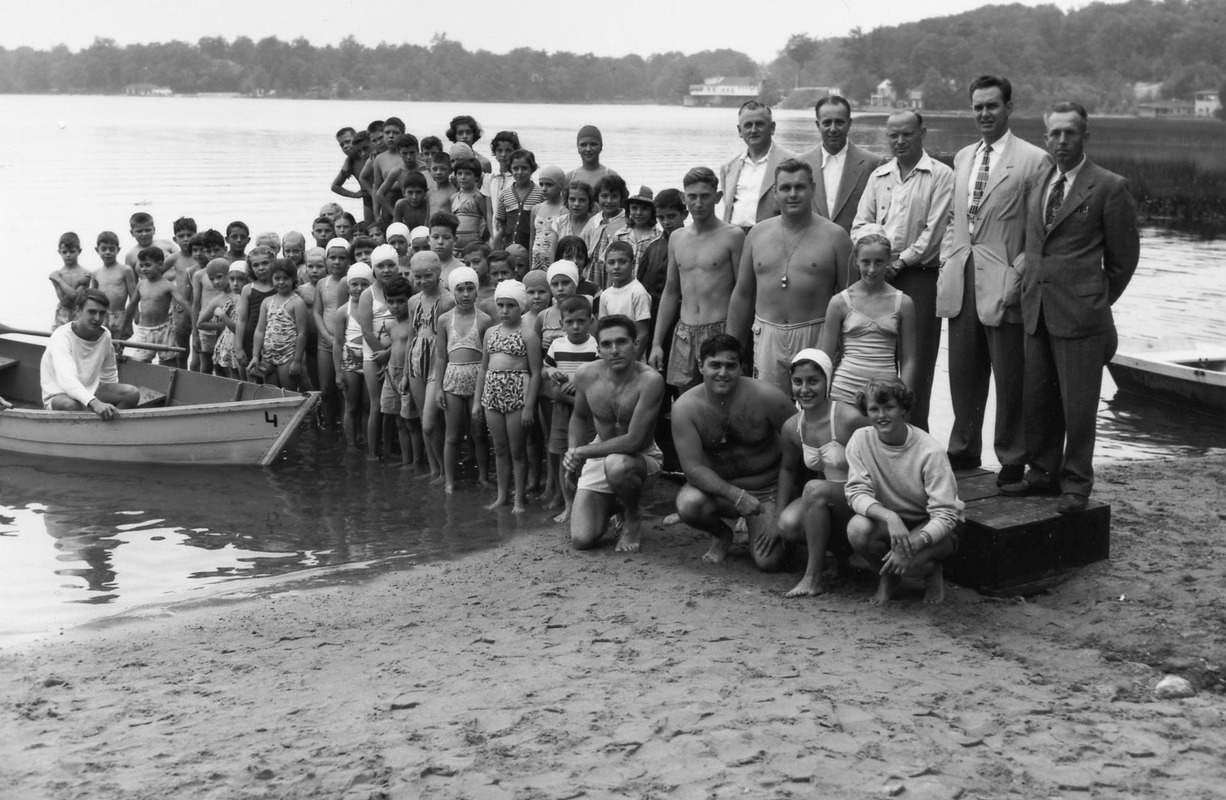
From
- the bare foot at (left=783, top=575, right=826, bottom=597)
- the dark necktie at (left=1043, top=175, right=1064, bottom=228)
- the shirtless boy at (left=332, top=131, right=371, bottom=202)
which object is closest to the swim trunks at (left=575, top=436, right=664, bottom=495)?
the bare foot at (left=783, top=575, right=826, bottom=597)

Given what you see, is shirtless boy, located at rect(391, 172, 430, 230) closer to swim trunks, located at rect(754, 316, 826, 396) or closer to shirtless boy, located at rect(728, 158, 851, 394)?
shirtless boy, located at rect(728, 158, 851, 394)

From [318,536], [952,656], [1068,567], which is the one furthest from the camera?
[318,536]

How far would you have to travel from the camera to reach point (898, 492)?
6.57 meters

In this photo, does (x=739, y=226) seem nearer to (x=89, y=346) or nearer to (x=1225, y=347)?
(x=89, y=346)

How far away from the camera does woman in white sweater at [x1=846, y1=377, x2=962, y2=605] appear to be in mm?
6426

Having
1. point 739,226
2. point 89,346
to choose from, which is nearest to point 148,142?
point 89,346

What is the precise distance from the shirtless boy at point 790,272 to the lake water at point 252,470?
2547 millimetres

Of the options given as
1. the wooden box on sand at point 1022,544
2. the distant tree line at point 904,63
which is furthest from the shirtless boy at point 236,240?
the distant tree line at point 904,63

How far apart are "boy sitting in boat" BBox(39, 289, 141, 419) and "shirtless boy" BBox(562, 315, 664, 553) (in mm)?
5309

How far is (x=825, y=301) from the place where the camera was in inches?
307

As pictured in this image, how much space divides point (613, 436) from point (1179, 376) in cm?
807

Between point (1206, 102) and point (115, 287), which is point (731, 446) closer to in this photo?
point (115, 287)

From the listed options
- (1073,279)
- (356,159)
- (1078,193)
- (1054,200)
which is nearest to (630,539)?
(1073,279)

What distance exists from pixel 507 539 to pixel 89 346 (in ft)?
16.3
